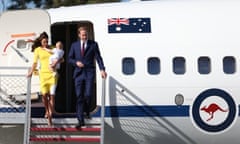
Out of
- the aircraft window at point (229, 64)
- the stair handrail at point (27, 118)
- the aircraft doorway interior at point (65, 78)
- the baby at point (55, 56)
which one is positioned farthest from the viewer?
the aircraft doorway interior at point (65, 78)

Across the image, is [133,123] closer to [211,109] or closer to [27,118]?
[211,109]

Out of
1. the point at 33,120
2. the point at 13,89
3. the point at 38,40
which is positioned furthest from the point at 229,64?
the point at 13,89

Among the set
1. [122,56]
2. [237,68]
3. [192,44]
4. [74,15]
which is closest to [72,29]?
[74,15]

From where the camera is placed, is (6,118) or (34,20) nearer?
(6,118)

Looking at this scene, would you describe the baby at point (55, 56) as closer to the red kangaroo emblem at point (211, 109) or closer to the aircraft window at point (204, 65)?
the aircraft window at point (204, 65)

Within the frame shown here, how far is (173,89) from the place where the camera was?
40.2 feet

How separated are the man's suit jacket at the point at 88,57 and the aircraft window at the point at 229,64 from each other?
8.18ft

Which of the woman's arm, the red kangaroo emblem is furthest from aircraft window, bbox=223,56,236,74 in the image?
the woman's arm

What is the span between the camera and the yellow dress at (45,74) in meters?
12.1

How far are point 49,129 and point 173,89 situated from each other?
259 centimetres

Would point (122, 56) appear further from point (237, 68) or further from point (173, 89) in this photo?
point (237, 68)

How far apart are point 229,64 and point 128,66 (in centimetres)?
204

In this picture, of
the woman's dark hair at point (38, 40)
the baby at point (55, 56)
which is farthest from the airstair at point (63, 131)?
the woman's dark hair at point (38, 40)

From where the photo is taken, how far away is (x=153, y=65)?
486 inches
